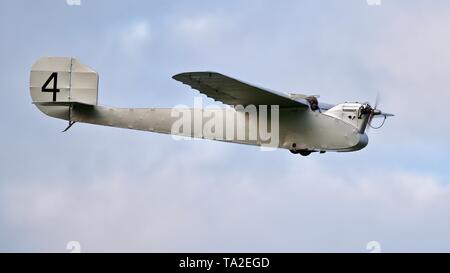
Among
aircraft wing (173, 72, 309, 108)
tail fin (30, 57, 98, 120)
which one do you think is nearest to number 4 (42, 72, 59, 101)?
tail fin (30, 57, 98, 120)

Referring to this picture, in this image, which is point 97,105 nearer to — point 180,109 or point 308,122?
point 180,109

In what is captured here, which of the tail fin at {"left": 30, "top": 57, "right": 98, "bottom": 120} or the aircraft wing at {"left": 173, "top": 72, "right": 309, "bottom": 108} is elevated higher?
the tail fin at {"left": 30, "top": 57, "right": 98, "bottom": 120}

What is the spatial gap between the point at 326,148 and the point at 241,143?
3146 millimetres

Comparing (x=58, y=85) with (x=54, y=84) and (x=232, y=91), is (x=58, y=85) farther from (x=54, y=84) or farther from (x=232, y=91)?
(x=232, y=91)

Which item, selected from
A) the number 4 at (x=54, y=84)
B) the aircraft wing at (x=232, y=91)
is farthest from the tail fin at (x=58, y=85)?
the aircraft wing at (x=232, y=91)

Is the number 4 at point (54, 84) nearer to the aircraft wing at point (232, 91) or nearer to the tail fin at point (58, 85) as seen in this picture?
the tail fin at point (58, 85)

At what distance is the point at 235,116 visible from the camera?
35.4 metres

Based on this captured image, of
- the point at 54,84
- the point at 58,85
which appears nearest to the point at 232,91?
the point at 58,85

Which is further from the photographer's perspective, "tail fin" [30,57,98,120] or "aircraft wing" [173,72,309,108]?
"tail fin" [30,57,98,120]

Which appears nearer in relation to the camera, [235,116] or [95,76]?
[235,116]

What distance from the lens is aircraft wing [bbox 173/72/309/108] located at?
1256 inches

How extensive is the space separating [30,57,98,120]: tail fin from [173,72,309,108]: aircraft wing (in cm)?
557

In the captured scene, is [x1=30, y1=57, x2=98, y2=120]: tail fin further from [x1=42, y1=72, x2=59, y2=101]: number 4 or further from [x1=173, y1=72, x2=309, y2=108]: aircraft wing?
[x1=173, y1=72, x2=309, y2=108]: aircraft wing

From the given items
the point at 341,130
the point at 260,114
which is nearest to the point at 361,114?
the point at 341,130
